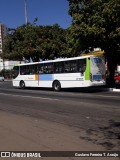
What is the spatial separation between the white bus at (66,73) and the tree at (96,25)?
1.47 metres

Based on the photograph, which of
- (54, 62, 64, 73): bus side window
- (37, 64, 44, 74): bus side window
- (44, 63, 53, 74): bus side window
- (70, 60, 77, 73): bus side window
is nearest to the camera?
(70, 60, 77, 73): bus side window

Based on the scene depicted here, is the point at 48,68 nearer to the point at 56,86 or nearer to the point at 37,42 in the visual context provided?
the point at 56,86

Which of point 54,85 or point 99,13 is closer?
point 99,13

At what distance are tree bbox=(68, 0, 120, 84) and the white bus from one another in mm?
1472

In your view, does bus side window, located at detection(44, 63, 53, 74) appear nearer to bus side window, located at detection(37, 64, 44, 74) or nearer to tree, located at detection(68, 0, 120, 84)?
bus side window, located at detection(37, 64, 44, 74)

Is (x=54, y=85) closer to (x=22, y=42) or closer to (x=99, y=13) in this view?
(x=99, y=13)

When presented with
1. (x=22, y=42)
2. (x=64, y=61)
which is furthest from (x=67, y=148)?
(x=22, y=42)

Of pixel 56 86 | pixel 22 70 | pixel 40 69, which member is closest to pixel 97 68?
pixel 56 86

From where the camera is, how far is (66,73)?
2769cm

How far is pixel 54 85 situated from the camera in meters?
29.3

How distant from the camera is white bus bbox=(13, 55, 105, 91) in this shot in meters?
25.9

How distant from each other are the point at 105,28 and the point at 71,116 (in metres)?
14.7

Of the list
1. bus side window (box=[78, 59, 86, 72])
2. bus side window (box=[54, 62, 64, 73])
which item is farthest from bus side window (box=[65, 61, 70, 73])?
bus side window (box=[78, 59, 86, 72])

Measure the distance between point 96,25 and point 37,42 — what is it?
21836 millimetres
